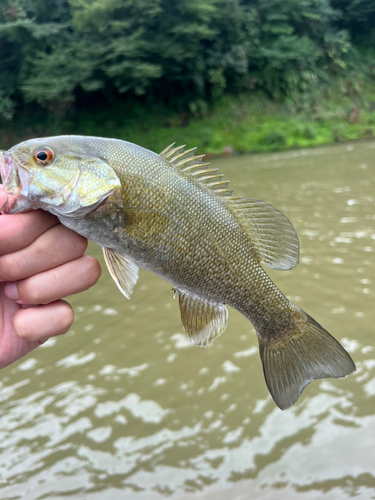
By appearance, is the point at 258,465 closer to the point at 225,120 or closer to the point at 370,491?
the point at 370,491

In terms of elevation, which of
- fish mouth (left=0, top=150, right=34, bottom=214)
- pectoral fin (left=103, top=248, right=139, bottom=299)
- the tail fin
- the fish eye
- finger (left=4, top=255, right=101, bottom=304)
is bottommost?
the tail fin

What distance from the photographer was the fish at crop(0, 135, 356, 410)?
124 cm

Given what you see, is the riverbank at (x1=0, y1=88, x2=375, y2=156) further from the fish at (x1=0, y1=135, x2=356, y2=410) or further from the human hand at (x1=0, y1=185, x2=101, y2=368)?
the human hand at (x1=0, y1=185, x2=101, y2=368)

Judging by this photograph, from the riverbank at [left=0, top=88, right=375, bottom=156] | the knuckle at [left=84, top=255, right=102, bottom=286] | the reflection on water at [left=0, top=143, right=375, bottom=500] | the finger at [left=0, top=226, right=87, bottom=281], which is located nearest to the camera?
the finger at [left=0, top=226, right=87, bottom=281]

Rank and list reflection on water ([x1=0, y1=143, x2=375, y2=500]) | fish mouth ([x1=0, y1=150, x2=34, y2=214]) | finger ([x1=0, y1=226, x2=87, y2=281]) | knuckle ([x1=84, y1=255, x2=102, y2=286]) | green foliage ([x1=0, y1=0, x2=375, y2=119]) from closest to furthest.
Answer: fish mouth ([x1=0, y1=150, x2=34, y2=214]) < finger ([x1=0, y1=226, x2=87, y2=281]) < knuckle ([x1=84, y1=255, x2=102, y2=286]) < reflection on water ([x1=0, y1=143, x2=375, y2=500]) < green foliage ([x1=0, y1=0, x2=375, y2=119])

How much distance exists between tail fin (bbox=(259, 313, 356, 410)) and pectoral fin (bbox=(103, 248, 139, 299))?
0.62m

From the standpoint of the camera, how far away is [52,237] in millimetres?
1337

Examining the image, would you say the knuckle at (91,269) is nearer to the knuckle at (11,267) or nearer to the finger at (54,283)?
the finger at (54,283)

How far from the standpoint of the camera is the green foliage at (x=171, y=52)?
19.3 meters

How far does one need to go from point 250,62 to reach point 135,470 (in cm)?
2683

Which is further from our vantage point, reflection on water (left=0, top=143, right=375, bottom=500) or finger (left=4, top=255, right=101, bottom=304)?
reflection on water (left=0, top=143, right=375, bottom=500)

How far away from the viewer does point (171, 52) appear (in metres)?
19.6

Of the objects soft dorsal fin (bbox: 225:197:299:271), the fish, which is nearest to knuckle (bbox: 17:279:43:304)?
the fish

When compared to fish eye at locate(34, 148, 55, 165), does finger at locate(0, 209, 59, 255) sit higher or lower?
lower
